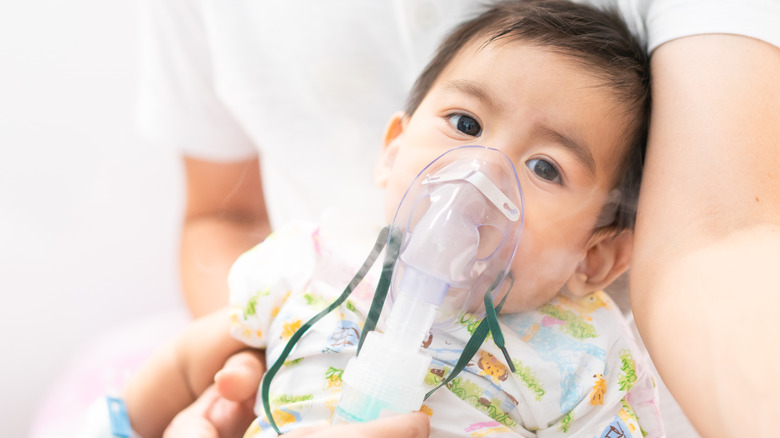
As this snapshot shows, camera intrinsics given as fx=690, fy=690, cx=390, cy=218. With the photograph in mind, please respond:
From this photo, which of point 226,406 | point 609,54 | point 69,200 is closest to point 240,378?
point 226,406

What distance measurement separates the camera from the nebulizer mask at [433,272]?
2.31ft

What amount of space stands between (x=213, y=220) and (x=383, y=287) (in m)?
0.79

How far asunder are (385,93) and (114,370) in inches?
33.7

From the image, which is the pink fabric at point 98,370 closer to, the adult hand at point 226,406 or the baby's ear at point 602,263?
the adult hand at point 226,406

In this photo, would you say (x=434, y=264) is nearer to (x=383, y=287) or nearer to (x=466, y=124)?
(x=383, y=287)

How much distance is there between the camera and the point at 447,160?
32.7 inches

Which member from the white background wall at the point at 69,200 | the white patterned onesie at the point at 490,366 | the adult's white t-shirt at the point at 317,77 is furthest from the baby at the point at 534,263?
the white background wall at the point at 69,200

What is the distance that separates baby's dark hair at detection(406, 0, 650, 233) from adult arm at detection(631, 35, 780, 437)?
0.13ft

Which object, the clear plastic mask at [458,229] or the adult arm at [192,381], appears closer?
the clear plastic mask at [458,229]

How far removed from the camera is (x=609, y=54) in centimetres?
90

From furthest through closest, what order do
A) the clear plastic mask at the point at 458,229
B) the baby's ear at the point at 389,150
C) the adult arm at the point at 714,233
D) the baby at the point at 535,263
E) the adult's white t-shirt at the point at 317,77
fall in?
1. the adult's white t-shirt at the point at 317,77
2. the baby's ear at the point at 389,150
3. the baby at the point at 535,263
4. the clear plastic mask at the point at 458,229
5. the adult arm at the point at 714,233

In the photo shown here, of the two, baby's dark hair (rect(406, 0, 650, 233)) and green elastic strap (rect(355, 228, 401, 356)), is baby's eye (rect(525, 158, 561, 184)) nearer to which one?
baby's dark hair (rect(406, 0, 650, 233))

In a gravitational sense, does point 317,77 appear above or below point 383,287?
above

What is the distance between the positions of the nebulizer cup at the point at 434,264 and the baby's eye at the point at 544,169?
0.04m
